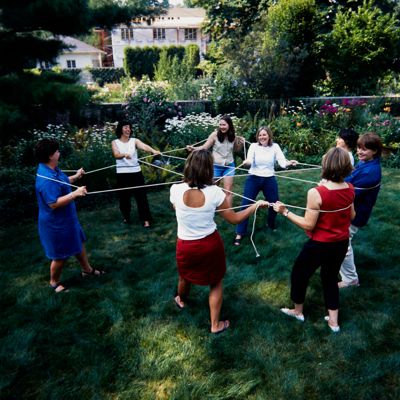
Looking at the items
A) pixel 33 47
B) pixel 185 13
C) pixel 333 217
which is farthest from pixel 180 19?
pixel 333 217

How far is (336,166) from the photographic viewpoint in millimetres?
2697

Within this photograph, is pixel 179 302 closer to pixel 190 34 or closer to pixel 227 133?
pixel 227 133

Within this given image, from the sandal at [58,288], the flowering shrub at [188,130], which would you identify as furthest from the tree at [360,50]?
the sandal at [58,288]

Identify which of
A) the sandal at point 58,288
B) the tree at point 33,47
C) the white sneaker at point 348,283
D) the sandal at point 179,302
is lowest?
the sandal at point 58,288

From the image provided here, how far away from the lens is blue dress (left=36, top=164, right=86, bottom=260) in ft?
11.2

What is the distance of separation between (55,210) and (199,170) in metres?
1.72

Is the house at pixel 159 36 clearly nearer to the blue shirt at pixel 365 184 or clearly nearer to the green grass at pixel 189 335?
the green grass at pixel 189 335

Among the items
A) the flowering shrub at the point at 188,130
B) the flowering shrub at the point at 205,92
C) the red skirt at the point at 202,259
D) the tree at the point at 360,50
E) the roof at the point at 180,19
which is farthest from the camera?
the roof at the point at 180,19

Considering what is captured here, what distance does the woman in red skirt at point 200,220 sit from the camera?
8.92 feet

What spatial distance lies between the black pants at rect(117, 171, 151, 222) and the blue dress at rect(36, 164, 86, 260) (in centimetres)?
164

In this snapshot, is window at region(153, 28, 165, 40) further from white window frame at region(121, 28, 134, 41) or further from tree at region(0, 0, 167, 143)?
tree at region(0, 0, 167, 143)

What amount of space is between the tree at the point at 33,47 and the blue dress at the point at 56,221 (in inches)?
80.5

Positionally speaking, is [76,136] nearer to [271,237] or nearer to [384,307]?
[271,237]

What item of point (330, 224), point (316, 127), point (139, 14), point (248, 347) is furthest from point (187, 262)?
point (316, 127)
